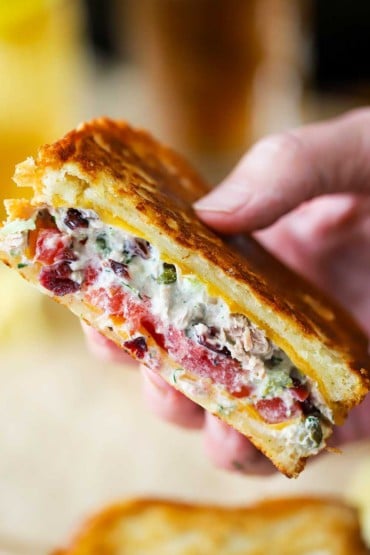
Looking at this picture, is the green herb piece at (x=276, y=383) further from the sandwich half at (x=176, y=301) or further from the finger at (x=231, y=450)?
the finger at (x=231, y=450)

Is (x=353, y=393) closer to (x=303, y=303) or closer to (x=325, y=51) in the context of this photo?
(x=303, y=303)

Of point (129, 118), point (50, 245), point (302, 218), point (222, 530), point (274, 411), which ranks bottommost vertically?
point (222, 530)

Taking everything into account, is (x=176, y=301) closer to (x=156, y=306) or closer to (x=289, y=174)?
(x=156, y=306)

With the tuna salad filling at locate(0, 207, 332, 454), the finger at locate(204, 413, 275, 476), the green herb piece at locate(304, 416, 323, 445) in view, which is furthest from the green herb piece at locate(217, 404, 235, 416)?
the finger at locate(204, 413, 275, 476)

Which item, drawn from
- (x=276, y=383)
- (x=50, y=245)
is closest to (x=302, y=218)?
(x=276, y=383)

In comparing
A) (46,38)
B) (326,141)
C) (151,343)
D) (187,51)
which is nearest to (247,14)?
(187,51)

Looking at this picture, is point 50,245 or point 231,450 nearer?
point 50,245

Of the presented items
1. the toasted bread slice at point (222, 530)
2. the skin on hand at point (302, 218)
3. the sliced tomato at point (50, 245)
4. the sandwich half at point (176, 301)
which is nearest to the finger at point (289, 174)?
the skin on hand at point (302, 218)
